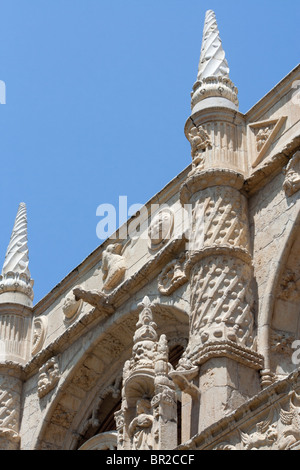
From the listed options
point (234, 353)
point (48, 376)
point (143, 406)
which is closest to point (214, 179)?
point (234, 353)

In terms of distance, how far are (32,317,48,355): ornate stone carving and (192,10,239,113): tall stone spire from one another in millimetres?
5397

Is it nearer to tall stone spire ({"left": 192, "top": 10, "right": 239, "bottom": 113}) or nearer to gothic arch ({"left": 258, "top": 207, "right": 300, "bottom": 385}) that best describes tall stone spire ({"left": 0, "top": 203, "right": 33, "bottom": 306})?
tall stone spire ({"left": 192, "top": 10, "right": 239, "bottom": 113})

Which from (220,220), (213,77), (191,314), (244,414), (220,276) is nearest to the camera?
(244,414)

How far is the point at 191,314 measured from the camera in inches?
560

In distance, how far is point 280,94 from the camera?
607 inches

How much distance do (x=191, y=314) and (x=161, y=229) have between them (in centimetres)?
312

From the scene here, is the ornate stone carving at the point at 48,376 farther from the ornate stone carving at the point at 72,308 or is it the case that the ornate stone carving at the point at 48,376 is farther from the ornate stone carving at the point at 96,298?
the ornate stone carving at the point at 96,298

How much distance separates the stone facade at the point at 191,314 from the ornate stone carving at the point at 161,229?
2 centimetres

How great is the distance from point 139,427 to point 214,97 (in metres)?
5.17

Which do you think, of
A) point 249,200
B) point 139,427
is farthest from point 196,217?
point 139,427

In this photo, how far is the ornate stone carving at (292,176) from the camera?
14.2m

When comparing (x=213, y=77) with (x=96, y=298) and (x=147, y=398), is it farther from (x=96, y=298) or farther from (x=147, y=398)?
(x=147, y=398)

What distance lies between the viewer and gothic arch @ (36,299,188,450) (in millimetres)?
17766

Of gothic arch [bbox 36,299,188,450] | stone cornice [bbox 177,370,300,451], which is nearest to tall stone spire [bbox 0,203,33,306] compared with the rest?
gothic arch [bbox 36,299,188,450]
